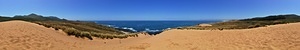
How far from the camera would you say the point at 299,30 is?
19.1 metres

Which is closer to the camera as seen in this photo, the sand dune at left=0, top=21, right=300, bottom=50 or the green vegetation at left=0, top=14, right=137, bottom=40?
the sand dune at left=0, top=21, right=300, bottom=50

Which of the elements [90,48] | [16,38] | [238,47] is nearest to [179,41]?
[238,47]

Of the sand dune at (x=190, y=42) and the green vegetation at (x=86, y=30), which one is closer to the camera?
the sand dune at (x=190, y=42)

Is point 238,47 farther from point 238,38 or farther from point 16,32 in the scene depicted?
point 16,32

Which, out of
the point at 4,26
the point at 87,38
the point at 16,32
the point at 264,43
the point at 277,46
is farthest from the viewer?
the point at 87,38

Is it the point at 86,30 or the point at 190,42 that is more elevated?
the point at 190,42

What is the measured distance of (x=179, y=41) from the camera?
1867 centimetres

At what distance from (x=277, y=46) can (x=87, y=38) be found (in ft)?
47.8

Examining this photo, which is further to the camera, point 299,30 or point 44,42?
point 299,30

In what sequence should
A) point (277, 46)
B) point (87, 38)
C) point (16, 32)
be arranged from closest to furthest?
point (277, 46) < point (16, 32) < point (87, 38)

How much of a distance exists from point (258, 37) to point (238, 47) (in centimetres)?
330

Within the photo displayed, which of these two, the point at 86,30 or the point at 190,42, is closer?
the point at 190,42

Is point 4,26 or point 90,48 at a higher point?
point 4,26

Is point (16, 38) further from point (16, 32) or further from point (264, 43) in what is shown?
point (264, 43)
